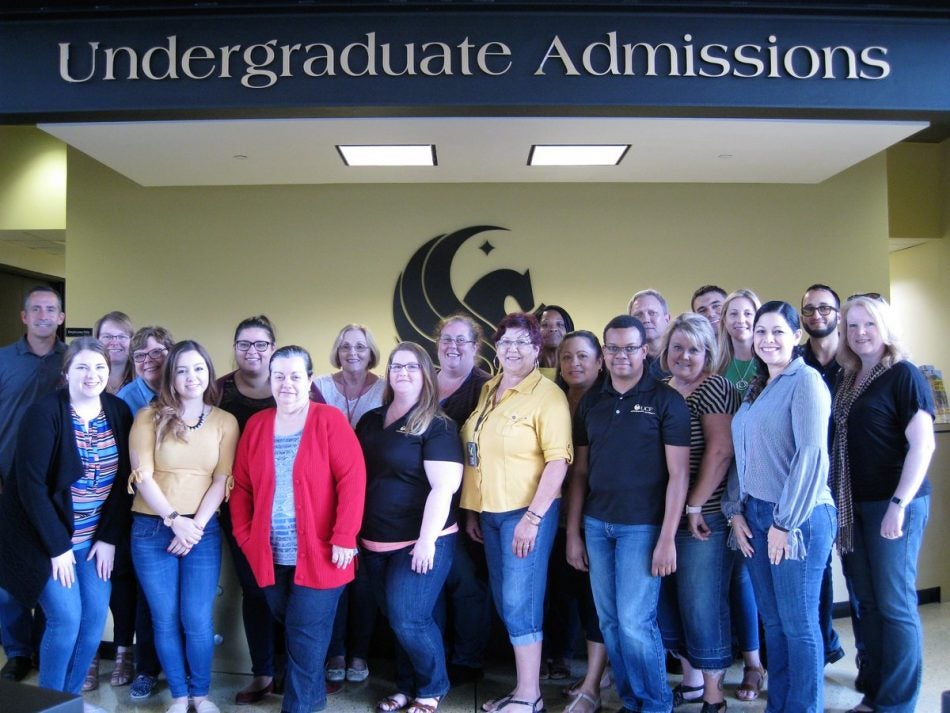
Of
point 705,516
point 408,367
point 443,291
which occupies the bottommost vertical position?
point 705,516

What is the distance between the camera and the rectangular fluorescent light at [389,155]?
5277 millimetres

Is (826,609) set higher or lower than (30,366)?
lower

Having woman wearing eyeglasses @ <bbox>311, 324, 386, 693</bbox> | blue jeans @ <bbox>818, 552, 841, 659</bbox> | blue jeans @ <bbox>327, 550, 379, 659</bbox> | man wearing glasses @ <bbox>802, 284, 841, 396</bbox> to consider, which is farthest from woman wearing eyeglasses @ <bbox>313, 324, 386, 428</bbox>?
blue jeans @ <bbox>818, 552, 841, 659</bbox>

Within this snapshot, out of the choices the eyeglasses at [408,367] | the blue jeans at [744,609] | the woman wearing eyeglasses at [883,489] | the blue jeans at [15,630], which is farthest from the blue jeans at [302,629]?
the woman wearing eyeglasses at [883,489]

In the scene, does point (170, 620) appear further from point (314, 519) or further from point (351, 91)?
point (351, 91)

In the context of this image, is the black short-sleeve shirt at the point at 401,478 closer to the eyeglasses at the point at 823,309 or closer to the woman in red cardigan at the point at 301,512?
the woman in red cardigan at the point at 301,512

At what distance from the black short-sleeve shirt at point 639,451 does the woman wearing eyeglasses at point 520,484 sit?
18cm

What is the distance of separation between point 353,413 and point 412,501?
798 millimetres

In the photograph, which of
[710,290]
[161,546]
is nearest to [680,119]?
[710,290]

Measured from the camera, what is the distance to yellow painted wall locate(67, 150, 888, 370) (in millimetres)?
6395

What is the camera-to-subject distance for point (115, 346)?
3668 millimetres

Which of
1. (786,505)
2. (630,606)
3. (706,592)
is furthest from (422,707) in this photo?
(786,505)

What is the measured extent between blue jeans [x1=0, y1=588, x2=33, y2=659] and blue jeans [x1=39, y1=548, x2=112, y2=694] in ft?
2.83

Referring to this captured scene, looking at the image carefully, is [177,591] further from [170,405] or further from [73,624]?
[170,405]
